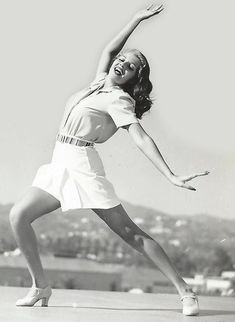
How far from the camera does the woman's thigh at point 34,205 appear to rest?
2400 mm

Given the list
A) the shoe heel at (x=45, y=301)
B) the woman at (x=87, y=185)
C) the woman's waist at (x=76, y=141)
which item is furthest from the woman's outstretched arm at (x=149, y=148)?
the shoe heel at (x=45, y=301)

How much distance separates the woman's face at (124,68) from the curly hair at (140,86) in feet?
0.05

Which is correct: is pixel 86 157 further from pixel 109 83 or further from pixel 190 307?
pixel 190 307

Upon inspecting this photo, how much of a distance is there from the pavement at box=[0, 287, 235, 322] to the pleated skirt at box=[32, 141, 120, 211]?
1.13 feet

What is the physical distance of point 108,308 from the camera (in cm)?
256

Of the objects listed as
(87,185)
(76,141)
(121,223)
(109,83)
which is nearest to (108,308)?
(121,223)

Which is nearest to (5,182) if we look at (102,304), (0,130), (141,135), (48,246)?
(0,130)

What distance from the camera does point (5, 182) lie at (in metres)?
3.45

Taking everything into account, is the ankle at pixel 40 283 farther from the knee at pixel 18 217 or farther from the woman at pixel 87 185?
the knee at pixel 18 217

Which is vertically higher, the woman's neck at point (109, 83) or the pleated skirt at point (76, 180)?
the woman's neck at point (109, 83)

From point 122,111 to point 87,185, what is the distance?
27 cm

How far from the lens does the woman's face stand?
2.60 m

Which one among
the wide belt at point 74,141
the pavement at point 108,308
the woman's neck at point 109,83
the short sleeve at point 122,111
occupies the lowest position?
the pavement at point 108,308

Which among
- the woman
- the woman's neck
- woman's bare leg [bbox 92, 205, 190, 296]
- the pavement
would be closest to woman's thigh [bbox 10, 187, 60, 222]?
the woman
